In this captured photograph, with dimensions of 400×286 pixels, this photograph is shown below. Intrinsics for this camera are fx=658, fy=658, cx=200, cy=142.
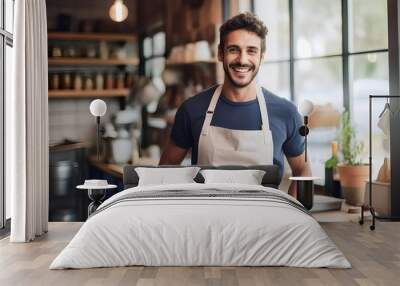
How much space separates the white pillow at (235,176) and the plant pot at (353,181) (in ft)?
3.73

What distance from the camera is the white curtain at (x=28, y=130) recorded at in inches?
260

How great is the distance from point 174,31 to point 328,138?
226 cm

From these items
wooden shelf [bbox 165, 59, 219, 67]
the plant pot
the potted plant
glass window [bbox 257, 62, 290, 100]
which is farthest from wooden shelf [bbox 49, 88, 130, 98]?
the plant pot

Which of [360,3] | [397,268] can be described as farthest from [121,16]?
[397,268]

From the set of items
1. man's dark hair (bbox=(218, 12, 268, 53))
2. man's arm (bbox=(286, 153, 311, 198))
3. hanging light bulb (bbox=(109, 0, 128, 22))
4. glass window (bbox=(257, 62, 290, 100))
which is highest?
hanging light bulb (bbox=(109, 0, 128, 22))

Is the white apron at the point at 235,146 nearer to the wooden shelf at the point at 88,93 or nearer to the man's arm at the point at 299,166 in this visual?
the man's arm at the point at 299,166

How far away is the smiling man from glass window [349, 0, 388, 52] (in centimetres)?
106

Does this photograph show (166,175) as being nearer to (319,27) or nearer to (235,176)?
(235,176)

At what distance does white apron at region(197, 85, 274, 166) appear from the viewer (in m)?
7.80

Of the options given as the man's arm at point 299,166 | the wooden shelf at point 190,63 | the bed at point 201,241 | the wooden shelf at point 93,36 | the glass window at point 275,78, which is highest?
the wooden shelf at point 93,36

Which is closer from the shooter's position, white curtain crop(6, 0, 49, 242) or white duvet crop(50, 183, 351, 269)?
Answer: white duvet crop(50, 183, 351, 269)

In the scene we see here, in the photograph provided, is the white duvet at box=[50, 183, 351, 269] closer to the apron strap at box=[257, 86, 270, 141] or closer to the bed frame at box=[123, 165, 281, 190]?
the bed frame at box=[123, 165, 281, 190]

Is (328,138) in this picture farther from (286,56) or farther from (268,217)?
(268,217)

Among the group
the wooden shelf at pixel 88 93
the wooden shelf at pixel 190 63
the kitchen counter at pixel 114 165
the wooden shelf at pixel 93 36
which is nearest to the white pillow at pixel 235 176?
the kitchen counter at pixel 114 165
